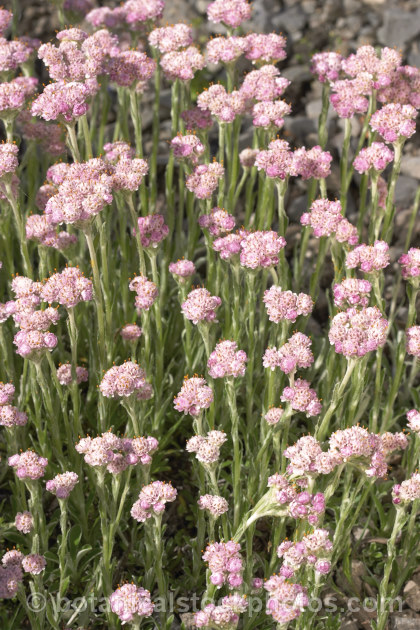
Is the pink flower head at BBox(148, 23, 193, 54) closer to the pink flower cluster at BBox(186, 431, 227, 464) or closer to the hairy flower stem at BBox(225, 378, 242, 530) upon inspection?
the hairy flower stem at BBox(225, 378, 242, 530)

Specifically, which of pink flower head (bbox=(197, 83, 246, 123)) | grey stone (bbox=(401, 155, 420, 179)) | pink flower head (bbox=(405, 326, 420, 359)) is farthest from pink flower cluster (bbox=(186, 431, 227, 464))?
grey stone (bbox=(401, 155, 420, 179))

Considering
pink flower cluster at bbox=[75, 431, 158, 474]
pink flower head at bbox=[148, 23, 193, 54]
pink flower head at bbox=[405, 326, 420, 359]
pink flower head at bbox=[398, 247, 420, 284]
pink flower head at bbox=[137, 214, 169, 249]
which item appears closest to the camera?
pink flower cluster at bbox=[75, 431, 158, 474]

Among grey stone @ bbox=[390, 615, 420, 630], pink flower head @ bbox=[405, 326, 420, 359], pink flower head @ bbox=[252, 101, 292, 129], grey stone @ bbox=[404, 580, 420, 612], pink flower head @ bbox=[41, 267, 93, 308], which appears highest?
pink flower head @ bbox=[252, 101, 292, 129]

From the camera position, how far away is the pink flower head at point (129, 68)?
3.69m

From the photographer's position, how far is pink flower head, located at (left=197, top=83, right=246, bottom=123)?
12.1 feet

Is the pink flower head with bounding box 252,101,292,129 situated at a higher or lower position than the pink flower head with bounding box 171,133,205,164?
higher

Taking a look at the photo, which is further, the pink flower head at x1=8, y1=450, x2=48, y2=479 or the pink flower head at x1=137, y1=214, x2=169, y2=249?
the pink flower head at x1=137, y1=214, x2=169, y2=249

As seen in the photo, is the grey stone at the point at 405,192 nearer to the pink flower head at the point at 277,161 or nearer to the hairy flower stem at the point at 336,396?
the pink flower head at the point at 277,161

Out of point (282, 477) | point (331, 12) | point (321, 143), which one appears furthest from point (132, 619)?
point (331, 12)

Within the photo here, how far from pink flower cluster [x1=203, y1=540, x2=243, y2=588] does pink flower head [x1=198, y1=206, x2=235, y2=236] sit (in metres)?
1.26

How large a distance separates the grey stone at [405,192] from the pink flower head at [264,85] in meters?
1.81

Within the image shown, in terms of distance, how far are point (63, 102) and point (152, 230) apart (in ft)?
1.98

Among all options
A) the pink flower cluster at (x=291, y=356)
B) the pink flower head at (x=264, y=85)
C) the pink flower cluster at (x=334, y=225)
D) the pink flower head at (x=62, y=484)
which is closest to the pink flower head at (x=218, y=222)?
the pink flower cluster at (x=334, y=225)

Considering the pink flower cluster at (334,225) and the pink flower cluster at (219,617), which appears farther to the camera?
the pink flower cluster at (334,225)
